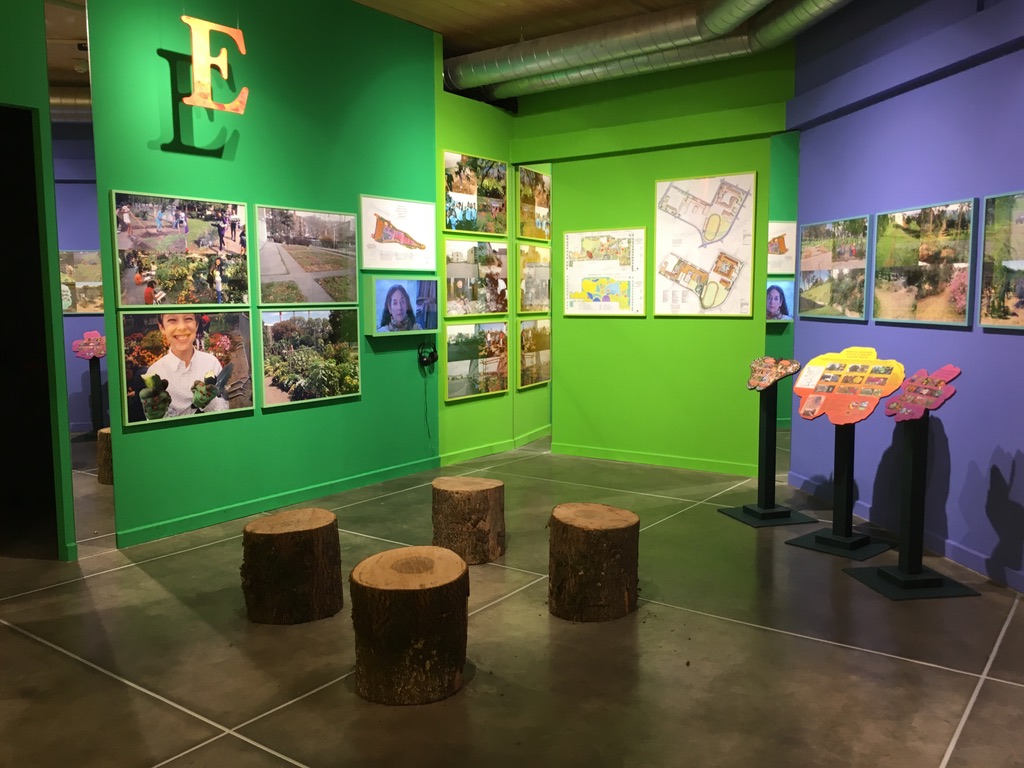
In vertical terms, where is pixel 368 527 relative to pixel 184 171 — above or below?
below

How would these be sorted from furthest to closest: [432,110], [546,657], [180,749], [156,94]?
[432,110] < [156,94] < [546,657] < [180,749]

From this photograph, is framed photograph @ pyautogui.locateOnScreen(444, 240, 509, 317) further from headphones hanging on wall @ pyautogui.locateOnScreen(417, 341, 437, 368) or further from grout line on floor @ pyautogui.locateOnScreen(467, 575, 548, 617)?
grout line on floor @ pyautogui.locateOnScreen(467, 575, 548, 617)

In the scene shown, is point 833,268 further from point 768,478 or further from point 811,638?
point 811,638

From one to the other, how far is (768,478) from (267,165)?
14.2 ft

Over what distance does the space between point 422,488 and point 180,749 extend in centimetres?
386

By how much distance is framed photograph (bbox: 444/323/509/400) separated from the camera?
7672mm

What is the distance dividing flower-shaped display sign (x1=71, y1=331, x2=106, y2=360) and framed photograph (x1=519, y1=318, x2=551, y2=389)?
448 cm

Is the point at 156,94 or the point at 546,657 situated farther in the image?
the point at 156,94

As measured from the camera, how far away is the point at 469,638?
3.75 m

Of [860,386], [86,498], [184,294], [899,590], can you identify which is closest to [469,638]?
[899,590]

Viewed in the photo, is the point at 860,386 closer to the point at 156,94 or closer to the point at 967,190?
the point at 967,190

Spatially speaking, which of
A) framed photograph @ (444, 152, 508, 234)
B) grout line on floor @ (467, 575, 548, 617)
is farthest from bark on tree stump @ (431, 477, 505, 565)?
framed photograph @ (444, 152, 508, 234)

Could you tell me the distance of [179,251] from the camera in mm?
5332

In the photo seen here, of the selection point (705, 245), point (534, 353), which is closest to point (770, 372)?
point (705, 245)
